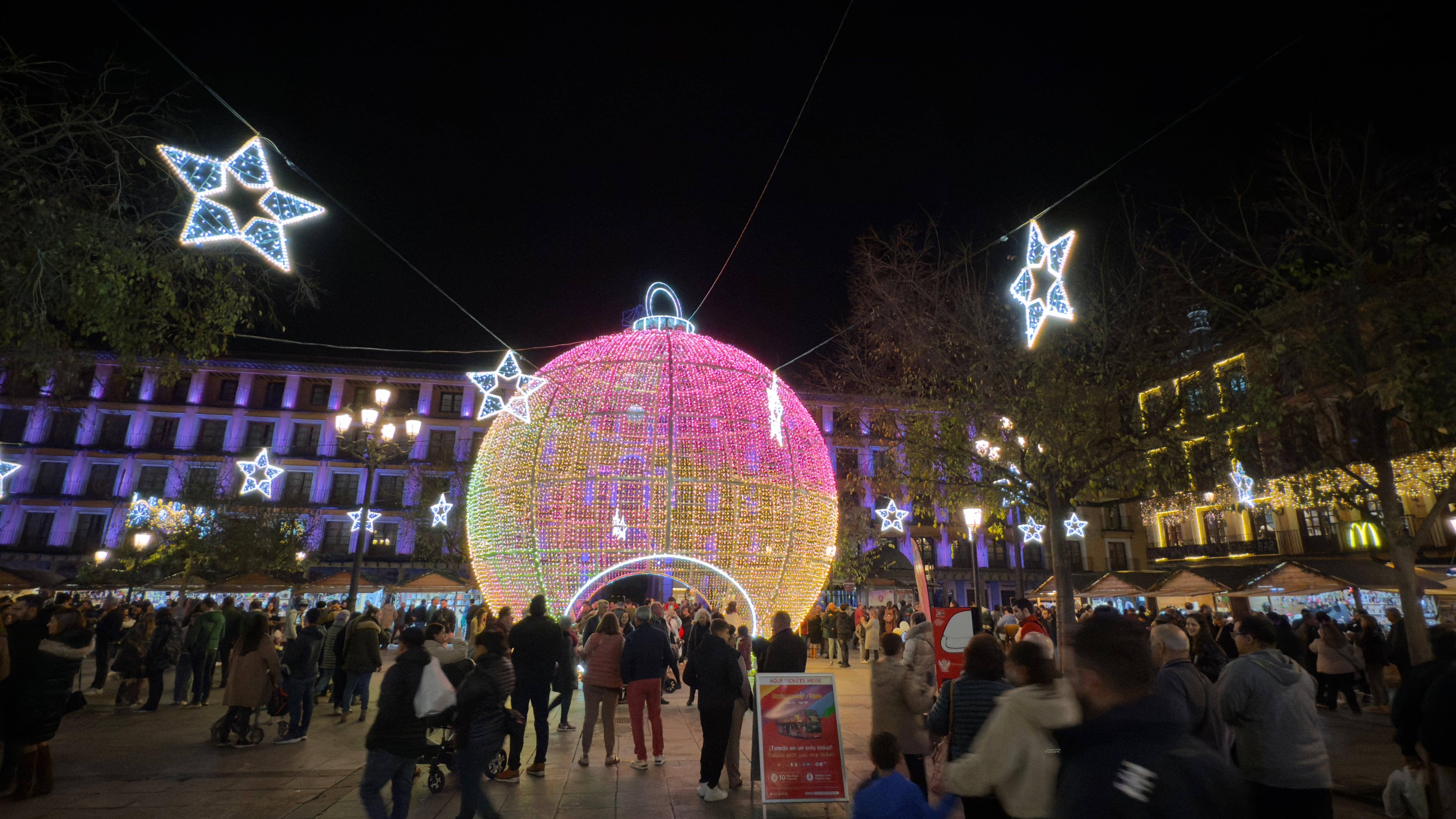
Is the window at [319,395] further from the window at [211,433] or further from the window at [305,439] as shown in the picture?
the window at [211,433]

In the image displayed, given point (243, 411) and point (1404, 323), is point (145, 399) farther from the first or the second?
point (1404, 323)

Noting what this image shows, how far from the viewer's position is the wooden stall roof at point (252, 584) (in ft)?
70.3

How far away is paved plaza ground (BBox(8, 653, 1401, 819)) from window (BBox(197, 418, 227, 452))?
3892cm

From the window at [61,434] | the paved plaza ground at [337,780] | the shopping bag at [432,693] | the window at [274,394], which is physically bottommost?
the paved plaza ground at [337,780]

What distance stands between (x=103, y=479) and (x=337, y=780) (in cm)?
4601

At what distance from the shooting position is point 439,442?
143 feet

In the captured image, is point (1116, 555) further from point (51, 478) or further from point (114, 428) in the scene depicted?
point (51, 478)

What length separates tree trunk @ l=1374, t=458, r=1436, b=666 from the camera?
30.0 ft

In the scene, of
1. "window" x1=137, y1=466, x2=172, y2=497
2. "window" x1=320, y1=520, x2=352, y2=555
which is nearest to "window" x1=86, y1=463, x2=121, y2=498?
"window" x1=137, y1=466, x2=172, y2=497

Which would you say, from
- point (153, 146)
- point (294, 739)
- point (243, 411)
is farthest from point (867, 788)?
point (243, 411)

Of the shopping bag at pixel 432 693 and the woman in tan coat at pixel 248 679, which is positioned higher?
the shopping bag at pixel 432 693

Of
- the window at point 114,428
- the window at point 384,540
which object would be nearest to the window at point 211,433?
the window at point 114,428

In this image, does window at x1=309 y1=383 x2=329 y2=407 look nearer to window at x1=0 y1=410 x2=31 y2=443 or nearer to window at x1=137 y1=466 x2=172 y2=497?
window at x1=137 y1=466 x2=172 y2=497

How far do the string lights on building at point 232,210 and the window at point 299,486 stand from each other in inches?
1615
